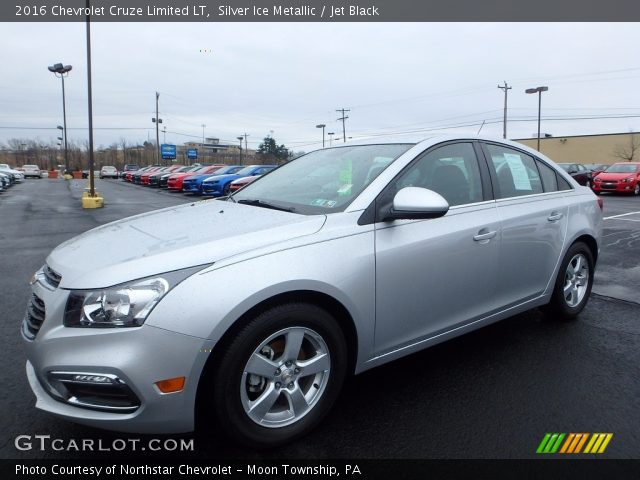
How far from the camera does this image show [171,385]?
1.98 metres

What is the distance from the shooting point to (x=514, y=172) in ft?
11.9

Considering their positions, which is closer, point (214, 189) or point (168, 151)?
point (214, 189)

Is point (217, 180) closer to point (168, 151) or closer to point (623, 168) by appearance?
point (623, 168)

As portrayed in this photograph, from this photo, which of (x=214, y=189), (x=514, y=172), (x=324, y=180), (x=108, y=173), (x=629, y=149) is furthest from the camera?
(x=629, y=149)

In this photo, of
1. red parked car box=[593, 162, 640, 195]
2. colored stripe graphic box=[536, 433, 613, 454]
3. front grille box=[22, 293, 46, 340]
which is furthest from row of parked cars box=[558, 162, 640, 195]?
front grille box=[22, 293, 46, 340]

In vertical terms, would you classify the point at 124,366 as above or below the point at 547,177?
below

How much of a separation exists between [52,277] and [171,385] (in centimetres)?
88

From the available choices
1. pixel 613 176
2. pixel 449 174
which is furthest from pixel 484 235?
pixel 613 176

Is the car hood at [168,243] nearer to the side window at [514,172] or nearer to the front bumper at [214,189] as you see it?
the side window at [514,172]

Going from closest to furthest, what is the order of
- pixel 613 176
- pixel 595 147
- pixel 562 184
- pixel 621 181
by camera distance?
pixel 562 184, pixel 621 181, pixel 613 176, pixel 595 147

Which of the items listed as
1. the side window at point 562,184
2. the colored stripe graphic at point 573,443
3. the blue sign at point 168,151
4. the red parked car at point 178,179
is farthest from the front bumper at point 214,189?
the blue sign at point 168,151

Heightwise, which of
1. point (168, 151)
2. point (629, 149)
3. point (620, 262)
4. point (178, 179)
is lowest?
point (620, 262)

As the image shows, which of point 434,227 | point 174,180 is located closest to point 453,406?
point 434,227

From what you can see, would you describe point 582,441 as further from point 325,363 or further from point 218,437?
point 218,437
